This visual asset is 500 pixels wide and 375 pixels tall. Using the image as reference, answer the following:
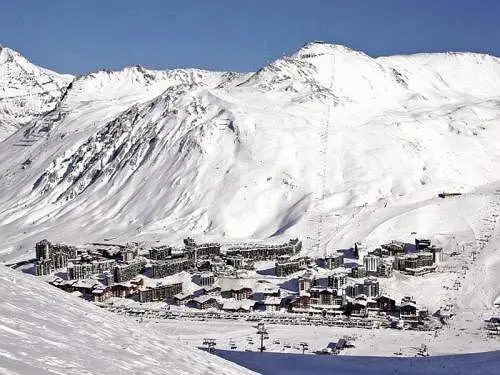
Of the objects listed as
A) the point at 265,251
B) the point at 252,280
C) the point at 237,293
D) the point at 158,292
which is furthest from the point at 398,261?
the point at 158,292

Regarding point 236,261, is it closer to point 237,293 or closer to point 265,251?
point 265,251

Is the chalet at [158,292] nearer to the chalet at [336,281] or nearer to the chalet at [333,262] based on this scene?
the chalet at [336,281]

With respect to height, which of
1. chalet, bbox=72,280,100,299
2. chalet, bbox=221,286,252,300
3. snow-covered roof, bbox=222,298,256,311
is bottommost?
snow-covered roof, bbox=222,298,256,311

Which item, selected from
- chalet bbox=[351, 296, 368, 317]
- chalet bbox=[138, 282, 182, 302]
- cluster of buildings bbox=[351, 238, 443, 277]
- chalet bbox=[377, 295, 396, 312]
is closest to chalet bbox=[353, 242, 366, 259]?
cluster of buildings bbox=[351, 238, 443, 277]

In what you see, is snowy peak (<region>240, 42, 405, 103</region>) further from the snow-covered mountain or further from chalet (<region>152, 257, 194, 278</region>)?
chalet (<region>152, 257, 194, 278</region>)

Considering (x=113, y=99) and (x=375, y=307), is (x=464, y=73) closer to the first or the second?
(x=113, y=99)

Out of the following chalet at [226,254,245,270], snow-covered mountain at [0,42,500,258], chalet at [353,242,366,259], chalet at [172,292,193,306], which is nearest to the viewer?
chalet at [172,292,193,306]
